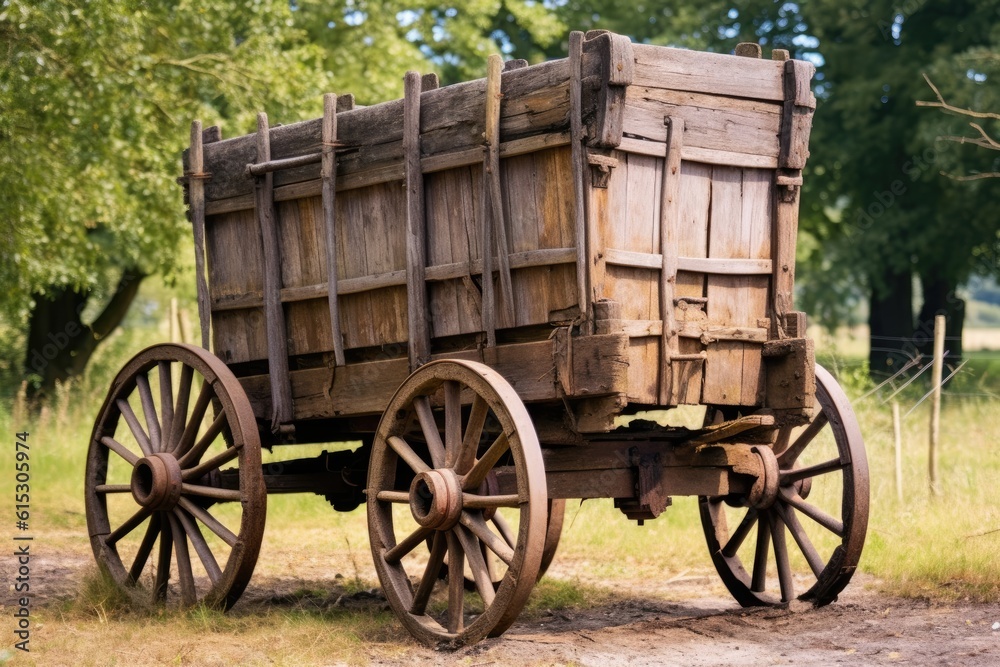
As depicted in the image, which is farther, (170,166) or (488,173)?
(170,166)

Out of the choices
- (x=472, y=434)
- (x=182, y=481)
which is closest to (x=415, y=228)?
(x=472, y=434)

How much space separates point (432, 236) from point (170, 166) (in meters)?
8.06

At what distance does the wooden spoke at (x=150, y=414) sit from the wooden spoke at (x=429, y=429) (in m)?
1.89

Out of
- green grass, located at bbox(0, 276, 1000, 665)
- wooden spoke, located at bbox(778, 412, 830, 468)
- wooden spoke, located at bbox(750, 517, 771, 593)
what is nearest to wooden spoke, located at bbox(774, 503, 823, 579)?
wooden spoke, located at bbox(750, 517, 771, 593)

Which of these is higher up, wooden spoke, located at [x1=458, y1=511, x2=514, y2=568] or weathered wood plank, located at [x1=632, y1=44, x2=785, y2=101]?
weathered wood plank, located at [x1=632, y1=44, x2=785, y2=101]

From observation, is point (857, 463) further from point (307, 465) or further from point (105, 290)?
point (105, 290)

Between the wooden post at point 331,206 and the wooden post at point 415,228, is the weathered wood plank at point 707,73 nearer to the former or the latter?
the wooden post at point 415,228

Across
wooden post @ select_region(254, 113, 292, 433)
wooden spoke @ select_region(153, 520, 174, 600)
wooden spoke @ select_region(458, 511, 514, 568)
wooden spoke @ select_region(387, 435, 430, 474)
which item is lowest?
wooden spoke @ select_region(153, 520, 174, 600)

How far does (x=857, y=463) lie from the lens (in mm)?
5984

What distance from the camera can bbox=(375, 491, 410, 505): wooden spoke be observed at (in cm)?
560

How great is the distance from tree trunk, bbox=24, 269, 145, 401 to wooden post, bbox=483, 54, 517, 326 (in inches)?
449

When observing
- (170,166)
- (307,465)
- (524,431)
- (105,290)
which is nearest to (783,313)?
(524,431)

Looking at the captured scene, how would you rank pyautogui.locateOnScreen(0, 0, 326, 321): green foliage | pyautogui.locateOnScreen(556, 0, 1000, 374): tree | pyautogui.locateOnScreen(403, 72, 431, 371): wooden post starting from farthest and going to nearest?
pyautogui.locateOnScreen(556, 0, 1000, 374): tree < pyautogui.locateOnScreen(0, 0, 326, 321): green foliage < pyautogui.locateOnScreen(403, 72, 431, 371): wooden post

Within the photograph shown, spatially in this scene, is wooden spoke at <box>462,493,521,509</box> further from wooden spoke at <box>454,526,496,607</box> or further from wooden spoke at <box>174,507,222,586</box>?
wooden spoke at <box>174,507,222,586</box>
